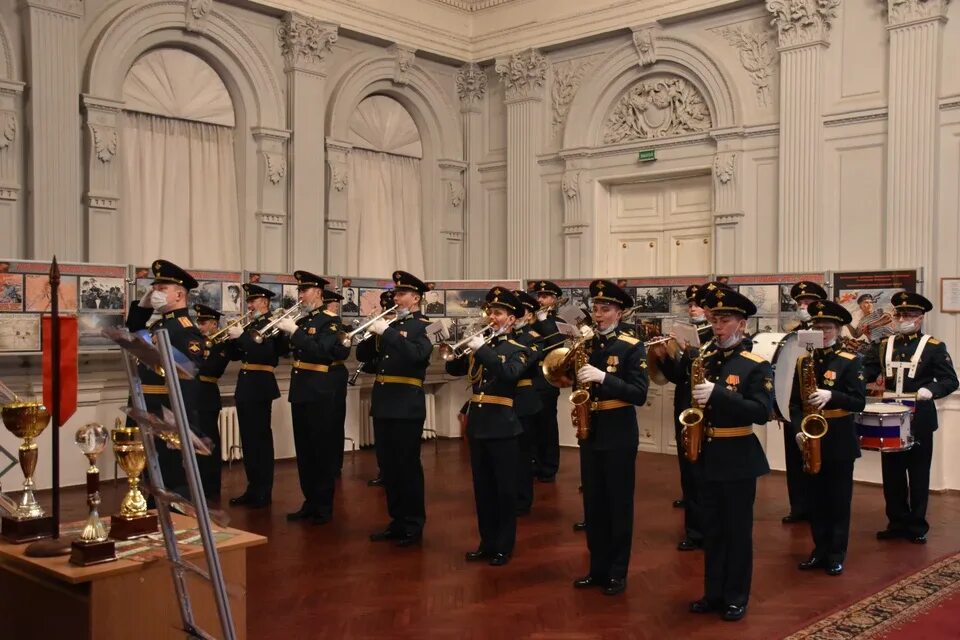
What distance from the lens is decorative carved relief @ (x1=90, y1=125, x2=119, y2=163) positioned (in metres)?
8.90

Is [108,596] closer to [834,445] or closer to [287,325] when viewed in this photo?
[287,325]

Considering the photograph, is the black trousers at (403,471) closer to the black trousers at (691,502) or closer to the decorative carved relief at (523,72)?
the black trousers at (691,502)

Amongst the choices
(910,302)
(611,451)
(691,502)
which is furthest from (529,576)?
(910,302)

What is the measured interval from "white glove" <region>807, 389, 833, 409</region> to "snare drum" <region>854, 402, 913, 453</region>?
839mm

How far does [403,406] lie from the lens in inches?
249

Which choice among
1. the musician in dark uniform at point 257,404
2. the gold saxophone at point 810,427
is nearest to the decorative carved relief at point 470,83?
the musician in dark uniform at point 257,404

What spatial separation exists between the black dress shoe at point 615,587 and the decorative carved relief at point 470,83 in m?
8.40

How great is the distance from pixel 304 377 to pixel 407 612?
271 cm

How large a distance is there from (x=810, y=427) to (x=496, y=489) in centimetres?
193

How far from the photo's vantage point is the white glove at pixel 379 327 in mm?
6260

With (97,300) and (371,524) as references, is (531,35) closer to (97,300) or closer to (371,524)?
(97,300)

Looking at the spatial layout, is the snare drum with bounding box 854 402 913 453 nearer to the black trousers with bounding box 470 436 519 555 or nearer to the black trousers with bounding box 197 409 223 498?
the black trousers with bounding box 470 436 519 555

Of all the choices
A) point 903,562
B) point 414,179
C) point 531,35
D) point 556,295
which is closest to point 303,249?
point 414,179

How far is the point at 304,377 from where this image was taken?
7215mm
